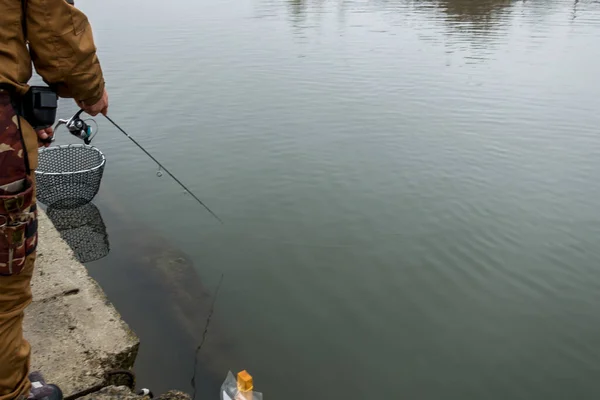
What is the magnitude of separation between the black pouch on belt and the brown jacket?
45 mm

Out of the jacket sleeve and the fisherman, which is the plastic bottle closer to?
the fisherman

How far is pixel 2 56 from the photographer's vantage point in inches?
81.4

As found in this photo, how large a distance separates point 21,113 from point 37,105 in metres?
0.07

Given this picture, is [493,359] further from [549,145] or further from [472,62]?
[472,62]

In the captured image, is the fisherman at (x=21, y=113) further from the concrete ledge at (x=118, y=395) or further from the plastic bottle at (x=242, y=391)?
the plastic bottle at (x=242, y=391)

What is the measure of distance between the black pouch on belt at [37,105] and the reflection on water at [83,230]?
11.2ft

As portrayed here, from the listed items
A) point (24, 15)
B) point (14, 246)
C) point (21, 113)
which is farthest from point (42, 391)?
point (24, 15)

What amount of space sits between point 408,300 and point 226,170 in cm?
365

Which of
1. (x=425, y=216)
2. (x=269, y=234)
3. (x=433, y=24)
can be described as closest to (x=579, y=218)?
(x=425, y=216)

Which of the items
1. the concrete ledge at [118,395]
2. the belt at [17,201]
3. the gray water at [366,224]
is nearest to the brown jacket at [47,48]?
the belt at [17,201]

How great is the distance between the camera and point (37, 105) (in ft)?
7.32

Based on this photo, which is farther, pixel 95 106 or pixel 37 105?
pixel 95 106

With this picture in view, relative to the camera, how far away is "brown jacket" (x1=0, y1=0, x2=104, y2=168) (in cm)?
207

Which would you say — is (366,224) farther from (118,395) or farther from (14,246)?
(14,246)
